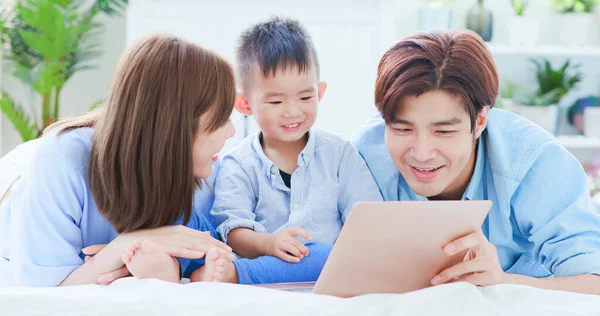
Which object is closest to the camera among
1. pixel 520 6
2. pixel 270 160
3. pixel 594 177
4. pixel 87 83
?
pixel 270 160

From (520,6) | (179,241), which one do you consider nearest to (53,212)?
(179,241)

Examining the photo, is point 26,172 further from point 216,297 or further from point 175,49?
point 216,297

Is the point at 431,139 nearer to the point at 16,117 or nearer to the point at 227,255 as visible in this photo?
the point at 227,255

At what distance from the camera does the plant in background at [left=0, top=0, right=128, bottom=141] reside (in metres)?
3.62

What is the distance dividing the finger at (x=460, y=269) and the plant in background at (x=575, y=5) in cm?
273

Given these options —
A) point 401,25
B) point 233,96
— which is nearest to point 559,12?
point 401,25

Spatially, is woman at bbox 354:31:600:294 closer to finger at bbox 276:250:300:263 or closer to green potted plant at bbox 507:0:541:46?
finger at bbox 276:250:300:263

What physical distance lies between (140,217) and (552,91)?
2.76 m

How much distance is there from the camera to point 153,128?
140 centimetres

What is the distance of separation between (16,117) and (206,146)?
2.54 m

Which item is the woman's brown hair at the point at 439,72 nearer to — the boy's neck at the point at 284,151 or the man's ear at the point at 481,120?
the man's ear at the point at 481,120

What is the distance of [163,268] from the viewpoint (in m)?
1.36

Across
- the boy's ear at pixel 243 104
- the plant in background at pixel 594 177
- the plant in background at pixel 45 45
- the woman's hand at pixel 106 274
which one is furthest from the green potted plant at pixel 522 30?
the woman's hand at pixel 106 274

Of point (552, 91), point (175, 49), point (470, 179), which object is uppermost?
point (175, 49)
